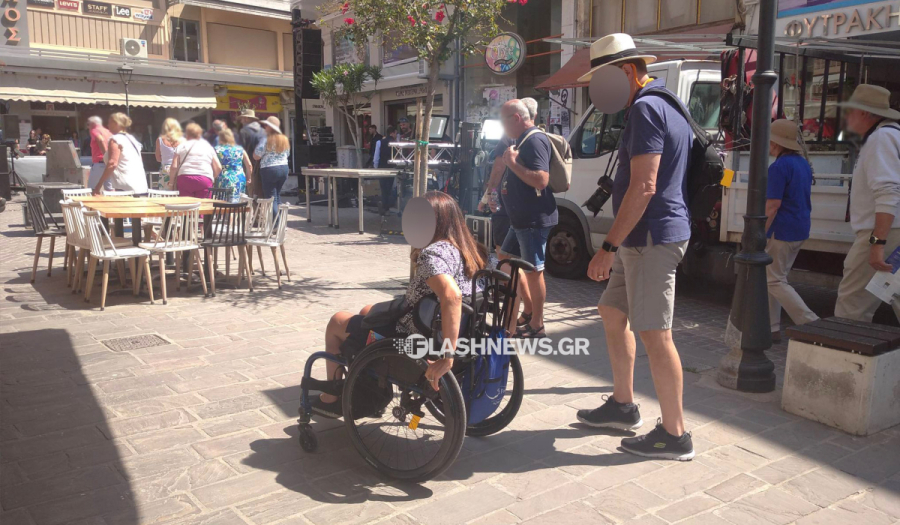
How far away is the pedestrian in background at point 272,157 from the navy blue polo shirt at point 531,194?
5.49m

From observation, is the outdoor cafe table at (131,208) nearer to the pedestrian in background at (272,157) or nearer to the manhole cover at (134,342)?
the manhole cover at (134,342)

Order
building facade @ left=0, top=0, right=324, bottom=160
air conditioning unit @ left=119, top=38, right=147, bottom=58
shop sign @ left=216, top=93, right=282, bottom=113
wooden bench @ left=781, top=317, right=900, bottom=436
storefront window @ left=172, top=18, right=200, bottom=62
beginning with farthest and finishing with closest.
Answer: storefront window @ left=172, top=18, right=200, bottom=62, shop sign @ left=216, top=93, right=282, bottom=113, air conditioning unit @ left=119, top=38, right=147, bottom=58, building facade @ left=0, top=0, right=324, bottom=160, wooden bench @ left=781, top=317, right=900, bottom=436

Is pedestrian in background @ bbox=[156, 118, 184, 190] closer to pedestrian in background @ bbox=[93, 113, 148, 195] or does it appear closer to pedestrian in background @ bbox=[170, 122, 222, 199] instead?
pedestrian in background @ bbox=[93, 113, 148, 195]

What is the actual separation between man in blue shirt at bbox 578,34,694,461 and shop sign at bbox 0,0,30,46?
26926mm

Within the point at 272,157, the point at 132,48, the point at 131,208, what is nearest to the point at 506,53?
the point at 272,157

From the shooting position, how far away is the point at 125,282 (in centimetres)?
741

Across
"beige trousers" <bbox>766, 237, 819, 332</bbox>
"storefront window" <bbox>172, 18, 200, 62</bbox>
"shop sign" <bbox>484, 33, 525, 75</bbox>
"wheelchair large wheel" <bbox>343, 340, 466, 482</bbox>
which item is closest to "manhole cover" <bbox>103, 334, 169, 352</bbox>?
"wheelchair large wheel" <bbox>343, 340, 466, 482</bbox>

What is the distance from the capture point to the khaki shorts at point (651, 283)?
3.26 metres

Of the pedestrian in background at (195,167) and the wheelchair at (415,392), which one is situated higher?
the pedestrian in background at (195,167)

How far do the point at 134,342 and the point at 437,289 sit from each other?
3374 millimetres

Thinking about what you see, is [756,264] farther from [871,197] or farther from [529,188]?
[529,188]

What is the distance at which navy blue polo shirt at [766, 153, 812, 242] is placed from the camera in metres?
5.07

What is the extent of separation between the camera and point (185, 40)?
28.7 metres

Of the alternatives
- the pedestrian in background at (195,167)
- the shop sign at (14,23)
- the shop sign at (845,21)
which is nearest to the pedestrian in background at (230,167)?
the pedestrian in background at (195,167)
